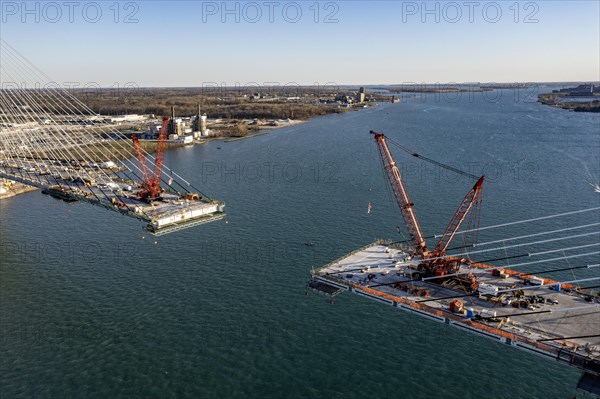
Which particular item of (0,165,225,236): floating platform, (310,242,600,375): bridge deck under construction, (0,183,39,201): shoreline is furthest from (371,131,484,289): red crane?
(0,183,39,201): shoreline

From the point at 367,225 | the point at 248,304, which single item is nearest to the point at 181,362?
the point at 248,304

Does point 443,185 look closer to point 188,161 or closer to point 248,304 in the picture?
point 248,304

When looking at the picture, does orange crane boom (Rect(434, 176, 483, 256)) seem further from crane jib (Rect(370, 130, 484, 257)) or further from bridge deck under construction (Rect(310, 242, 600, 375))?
bridge deck under construction (Rect(310, 242, 600, 375))

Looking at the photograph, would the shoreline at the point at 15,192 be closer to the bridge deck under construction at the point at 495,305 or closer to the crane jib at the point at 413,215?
the bridge deck under construction at the point at 495,305

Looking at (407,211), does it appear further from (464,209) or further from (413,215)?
(464,209)

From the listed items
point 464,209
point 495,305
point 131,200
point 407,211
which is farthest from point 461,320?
point 131,200
